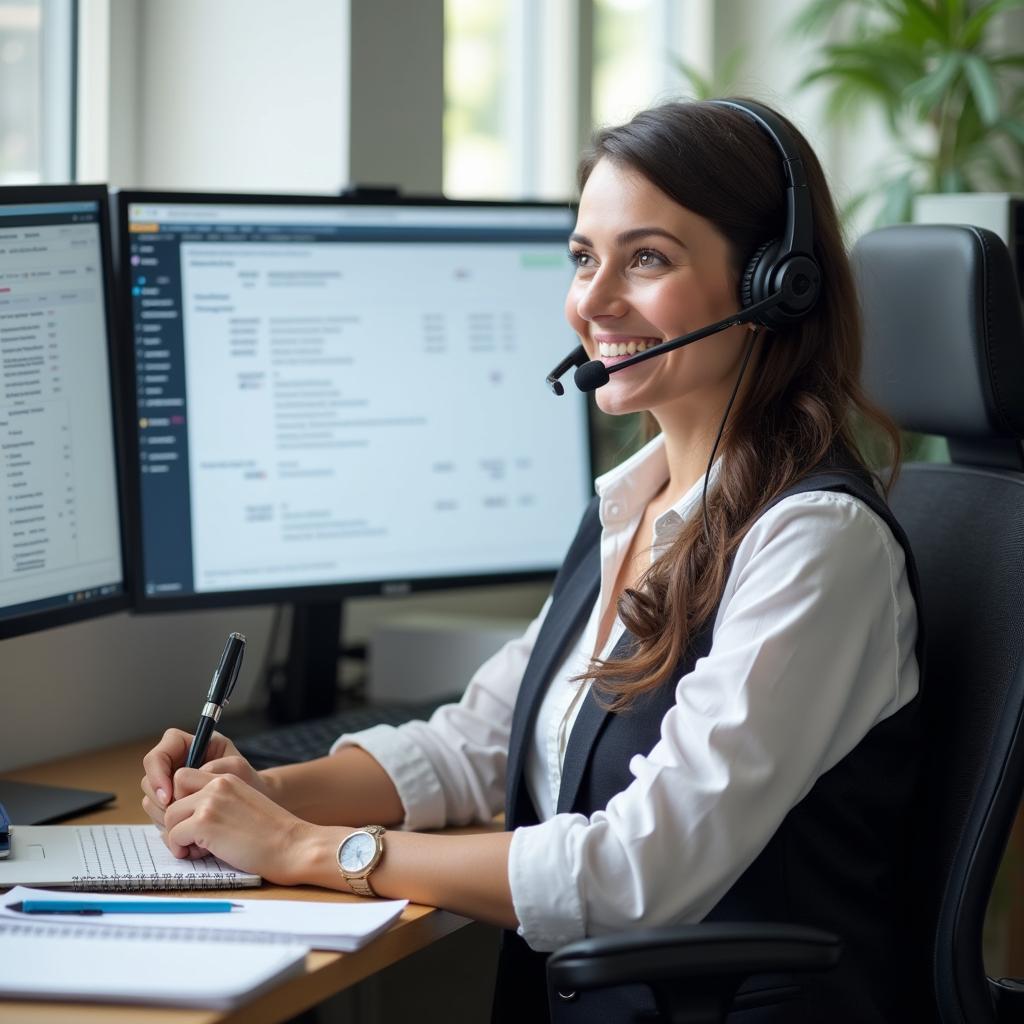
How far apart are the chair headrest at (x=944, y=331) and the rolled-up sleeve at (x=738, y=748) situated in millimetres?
217

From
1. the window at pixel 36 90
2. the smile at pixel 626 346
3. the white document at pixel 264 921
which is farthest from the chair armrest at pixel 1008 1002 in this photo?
the window at pixel 36 90

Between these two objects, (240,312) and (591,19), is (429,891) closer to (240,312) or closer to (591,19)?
(240,312)

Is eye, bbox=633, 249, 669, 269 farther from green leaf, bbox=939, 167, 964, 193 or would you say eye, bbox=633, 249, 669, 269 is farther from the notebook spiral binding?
green leaf, bbox=939, 167, 964, 193

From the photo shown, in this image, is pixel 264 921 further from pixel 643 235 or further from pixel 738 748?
pixel 643 235

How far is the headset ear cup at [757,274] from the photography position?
1239 millimetres

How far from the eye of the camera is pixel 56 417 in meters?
1.39

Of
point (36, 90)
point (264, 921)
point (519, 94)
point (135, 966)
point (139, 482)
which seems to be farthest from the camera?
point (519, 94)

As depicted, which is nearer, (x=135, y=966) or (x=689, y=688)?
(x=135, y=966)

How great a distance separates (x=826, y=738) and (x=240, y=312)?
2.74 feet

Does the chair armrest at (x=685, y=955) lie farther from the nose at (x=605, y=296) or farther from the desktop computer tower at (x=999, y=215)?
the desktop computer tower at (x=999, y=215)

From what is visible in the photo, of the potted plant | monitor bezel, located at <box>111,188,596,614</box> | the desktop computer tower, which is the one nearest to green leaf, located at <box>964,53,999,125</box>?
the potted plant

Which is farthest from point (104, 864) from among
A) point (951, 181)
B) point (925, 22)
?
point (925, 22)

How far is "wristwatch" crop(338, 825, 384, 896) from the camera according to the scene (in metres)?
1.15

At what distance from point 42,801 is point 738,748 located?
68 centimetres
